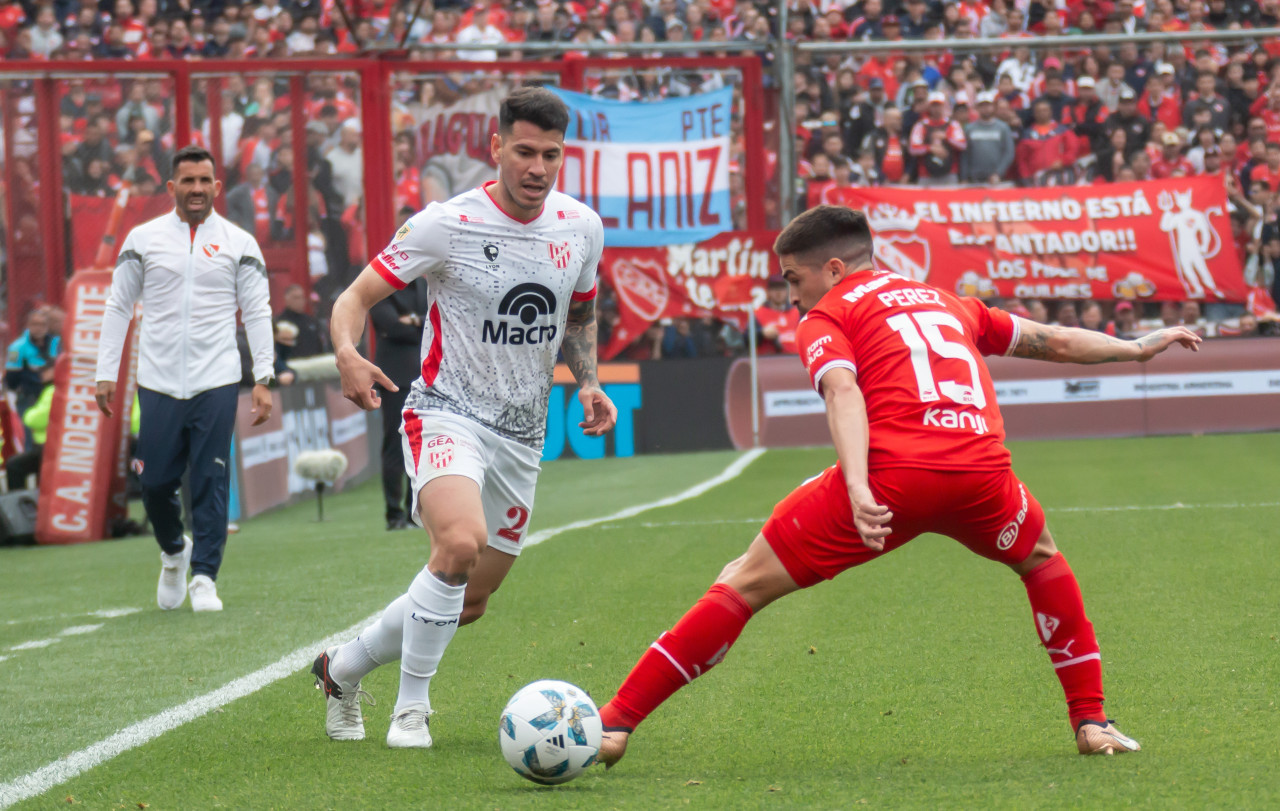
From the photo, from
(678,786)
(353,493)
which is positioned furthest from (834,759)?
(353,493)

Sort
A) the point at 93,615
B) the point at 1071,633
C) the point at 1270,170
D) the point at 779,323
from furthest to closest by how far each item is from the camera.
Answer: the point at 1270,170
the point at 779,323
the point at 93,615
the point at 1071,633

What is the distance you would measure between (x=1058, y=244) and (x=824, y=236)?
14.0 m

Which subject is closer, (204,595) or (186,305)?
(204,595)

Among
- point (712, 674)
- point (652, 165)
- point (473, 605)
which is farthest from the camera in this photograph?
point (652, 165)

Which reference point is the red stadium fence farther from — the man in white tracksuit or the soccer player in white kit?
the soccer player in white kit

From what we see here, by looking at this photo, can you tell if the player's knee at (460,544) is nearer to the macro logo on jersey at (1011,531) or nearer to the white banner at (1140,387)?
the macro logo on jersey at (1011,531)

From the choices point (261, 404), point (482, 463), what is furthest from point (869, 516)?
point (261, 404)

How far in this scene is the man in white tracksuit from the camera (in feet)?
24.8

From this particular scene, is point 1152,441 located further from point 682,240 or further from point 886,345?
point 886,345

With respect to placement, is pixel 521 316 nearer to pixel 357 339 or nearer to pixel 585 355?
pixel 585 355

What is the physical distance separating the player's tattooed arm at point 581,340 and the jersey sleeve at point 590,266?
3 cm

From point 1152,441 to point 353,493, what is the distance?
28.1 ft

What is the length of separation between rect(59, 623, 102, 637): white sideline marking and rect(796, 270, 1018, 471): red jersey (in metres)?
4.38

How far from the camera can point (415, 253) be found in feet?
15.0
